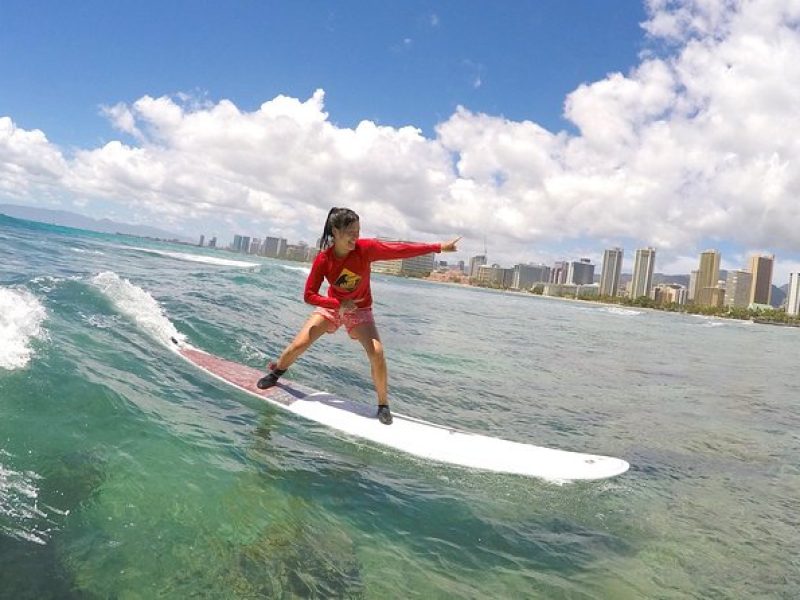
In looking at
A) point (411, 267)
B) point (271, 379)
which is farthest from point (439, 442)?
point (411, 267)

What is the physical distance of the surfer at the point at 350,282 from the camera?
239 inches

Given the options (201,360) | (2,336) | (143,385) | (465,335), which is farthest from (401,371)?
(465,335)

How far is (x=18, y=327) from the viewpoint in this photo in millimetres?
6422

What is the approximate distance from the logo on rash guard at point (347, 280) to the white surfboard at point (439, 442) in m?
1.43

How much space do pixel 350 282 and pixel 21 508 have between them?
3888 millimetres

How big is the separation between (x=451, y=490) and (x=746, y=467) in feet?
13.4

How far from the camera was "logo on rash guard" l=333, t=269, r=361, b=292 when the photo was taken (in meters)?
6.31

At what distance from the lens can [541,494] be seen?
15.6ft

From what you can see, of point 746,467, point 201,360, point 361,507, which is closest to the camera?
point 361,507

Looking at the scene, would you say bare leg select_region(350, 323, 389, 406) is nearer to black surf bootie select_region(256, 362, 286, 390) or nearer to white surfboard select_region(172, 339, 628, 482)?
white surfboard select_region(172, 339, 628, 482)

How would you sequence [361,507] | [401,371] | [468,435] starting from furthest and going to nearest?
[401,371], [468,435], [361,507]

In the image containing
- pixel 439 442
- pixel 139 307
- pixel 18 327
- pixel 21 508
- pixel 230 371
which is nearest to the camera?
pixel 21 508

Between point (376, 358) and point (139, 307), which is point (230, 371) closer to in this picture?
point (376, 358)

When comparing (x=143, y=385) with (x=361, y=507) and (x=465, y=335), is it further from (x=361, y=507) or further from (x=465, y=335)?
(x=465, y=335)
